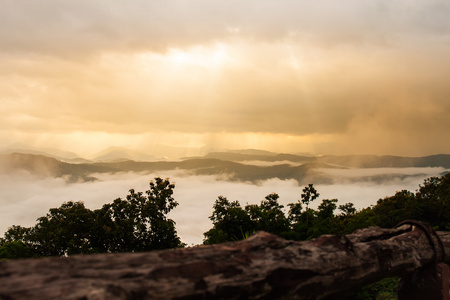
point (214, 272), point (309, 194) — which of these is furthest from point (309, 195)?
point (214, 272)

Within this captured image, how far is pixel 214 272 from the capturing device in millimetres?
3076

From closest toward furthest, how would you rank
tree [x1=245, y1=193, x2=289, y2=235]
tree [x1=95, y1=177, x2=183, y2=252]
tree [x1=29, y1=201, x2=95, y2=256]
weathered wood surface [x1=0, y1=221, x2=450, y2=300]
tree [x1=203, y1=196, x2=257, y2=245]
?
1. weathered wood surface [x1=0, y1=221, x2=450, y2=300]
2. tree [x1=245, y1=193, x2=289, y2=235]
3. tree [x1=203, y1=196, x2=257, y2=245]
4. tree [x1=29, y1=201, x2=95, y2=256]
5. tree [x1=95, y1=177, x2=183, y2=252]

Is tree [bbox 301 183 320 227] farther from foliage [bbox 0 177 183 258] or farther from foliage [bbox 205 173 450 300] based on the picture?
foliage [bbox 0 177 183 258]

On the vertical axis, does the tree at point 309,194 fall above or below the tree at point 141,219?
above

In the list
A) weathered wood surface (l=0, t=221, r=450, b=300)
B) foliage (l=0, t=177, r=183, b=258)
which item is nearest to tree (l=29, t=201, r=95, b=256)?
foliage (l=0, t=177, r=183, b=258)

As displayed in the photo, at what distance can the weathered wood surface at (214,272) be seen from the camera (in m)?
2.59

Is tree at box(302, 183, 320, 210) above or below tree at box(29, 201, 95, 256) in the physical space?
above

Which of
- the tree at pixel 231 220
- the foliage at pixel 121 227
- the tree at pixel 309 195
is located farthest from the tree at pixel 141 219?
the tree at pixel 309 195

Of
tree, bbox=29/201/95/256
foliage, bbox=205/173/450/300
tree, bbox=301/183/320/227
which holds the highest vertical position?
tree, bbox=301/183/320/227

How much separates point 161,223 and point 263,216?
5.46 m

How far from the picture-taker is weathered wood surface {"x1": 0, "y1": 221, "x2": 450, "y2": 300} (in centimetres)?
259

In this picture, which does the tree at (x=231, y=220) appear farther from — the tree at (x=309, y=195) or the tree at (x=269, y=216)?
the tree at (x=309, y=195)

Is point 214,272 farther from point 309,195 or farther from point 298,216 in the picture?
point 298,216

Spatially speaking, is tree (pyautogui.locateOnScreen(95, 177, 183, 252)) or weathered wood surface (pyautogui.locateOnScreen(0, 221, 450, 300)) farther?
tree (pyautogui.locateOnScreen(95, 177, 183, 252))
